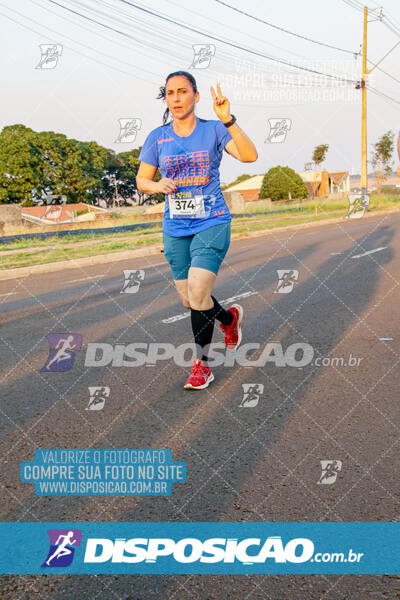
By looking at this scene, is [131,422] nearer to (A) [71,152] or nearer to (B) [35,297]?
(B) [35,297]

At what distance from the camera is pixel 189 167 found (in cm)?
414

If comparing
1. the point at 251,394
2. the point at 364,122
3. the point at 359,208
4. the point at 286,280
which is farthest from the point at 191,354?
the point at 364,122

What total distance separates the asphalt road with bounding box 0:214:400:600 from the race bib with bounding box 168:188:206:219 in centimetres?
125

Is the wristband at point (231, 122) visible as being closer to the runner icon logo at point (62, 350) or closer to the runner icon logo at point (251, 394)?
the runner icon logo at point (251, 394)

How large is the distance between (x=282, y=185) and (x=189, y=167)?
226 feet

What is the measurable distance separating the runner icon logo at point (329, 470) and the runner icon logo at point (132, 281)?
22.1ft

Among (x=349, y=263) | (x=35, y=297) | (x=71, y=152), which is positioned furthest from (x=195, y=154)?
(x=71, y=152)

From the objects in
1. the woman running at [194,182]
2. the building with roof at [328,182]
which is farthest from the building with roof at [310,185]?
the woman running at [194,182]

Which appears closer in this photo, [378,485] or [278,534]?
[278,534]

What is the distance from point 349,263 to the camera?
1112 cm

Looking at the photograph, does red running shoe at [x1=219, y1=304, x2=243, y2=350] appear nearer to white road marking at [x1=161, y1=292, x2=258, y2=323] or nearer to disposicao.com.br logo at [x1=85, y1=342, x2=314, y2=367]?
disposicao.com.br logo at [x1=85, y1=342, x2=314, y2=367]

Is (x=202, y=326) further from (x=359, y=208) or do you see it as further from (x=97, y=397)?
(x=359, y=208)

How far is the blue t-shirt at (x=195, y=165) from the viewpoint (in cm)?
411

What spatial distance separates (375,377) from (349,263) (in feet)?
23.1
